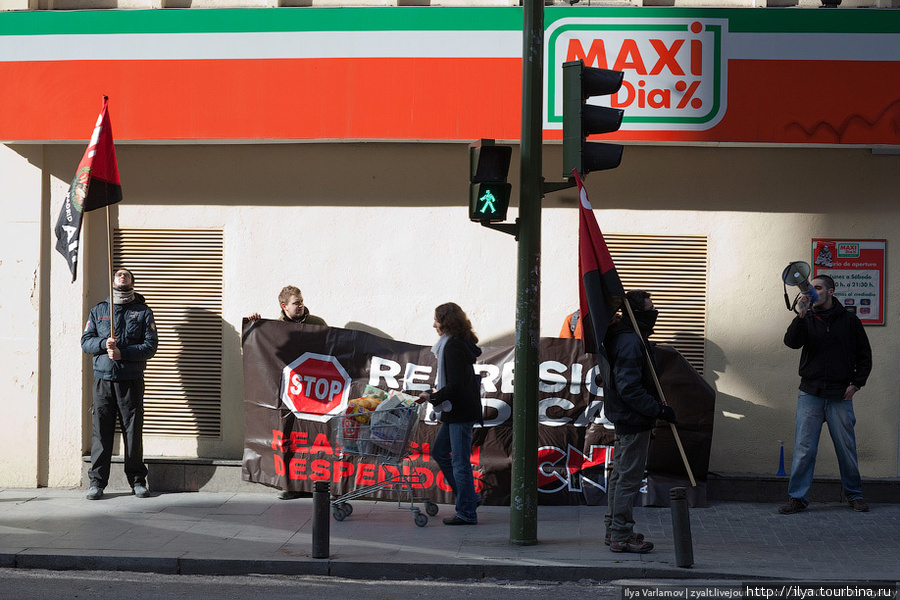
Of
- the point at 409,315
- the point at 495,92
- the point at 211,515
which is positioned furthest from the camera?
the point at 409,315

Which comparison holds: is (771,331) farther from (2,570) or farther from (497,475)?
(2,570)

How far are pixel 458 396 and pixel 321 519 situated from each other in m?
1.68

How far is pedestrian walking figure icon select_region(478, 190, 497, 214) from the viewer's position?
750cm

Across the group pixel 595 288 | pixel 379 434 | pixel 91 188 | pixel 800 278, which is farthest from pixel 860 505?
pixel 91 188

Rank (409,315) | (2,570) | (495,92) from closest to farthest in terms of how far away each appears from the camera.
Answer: (2,570), (495,92), (409,315)

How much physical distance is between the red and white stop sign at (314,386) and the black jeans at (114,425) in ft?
4.91

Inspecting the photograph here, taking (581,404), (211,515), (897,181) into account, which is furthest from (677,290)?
(211,515)

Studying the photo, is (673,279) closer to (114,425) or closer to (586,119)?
(586,119)

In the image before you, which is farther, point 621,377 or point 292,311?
point 292,311

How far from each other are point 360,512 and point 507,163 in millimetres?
3640

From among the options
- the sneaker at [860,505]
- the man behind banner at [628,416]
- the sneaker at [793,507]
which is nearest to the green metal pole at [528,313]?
the man behind banner at [628,416]

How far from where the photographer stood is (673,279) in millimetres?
9820

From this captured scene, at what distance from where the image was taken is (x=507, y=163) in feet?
24.8

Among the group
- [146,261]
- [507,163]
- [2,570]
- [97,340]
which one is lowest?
[2,570]
